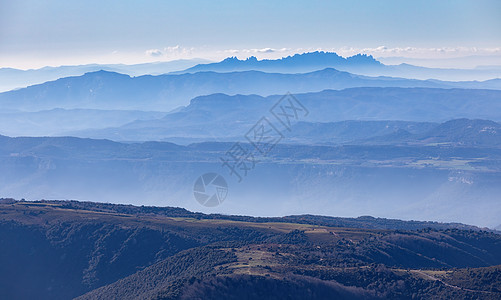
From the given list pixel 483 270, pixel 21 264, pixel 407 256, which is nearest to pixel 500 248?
pixel 407 256

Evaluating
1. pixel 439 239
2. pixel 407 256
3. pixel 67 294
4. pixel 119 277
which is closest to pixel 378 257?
pixel 407 256

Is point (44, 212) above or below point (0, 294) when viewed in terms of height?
above

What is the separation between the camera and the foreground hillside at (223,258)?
70.1 m

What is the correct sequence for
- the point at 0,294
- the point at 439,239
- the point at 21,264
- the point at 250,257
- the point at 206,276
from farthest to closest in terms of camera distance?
the point at 439,239, the point at 21,264, the point at 0,294, the point at 250,257, the point at 206,276

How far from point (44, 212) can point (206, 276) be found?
45.0 meters

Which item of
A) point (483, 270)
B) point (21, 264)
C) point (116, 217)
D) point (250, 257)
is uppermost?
point (116, 217)

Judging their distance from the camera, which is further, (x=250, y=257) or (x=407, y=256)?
(x=407, y=256)

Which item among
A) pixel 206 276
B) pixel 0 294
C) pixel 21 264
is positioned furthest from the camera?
pixel 21 264

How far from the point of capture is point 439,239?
9994 centimetres

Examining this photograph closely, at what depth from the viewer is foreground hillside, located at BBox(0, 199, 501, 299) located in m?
70.1

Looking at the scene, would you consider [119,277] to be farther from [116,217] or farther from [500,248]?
[500,248]

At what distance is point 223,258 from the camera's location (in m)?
78.8

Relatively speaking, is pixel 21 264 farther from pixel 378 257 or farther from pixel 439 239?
pixel 439 239

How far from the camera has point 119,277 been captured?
298ft
